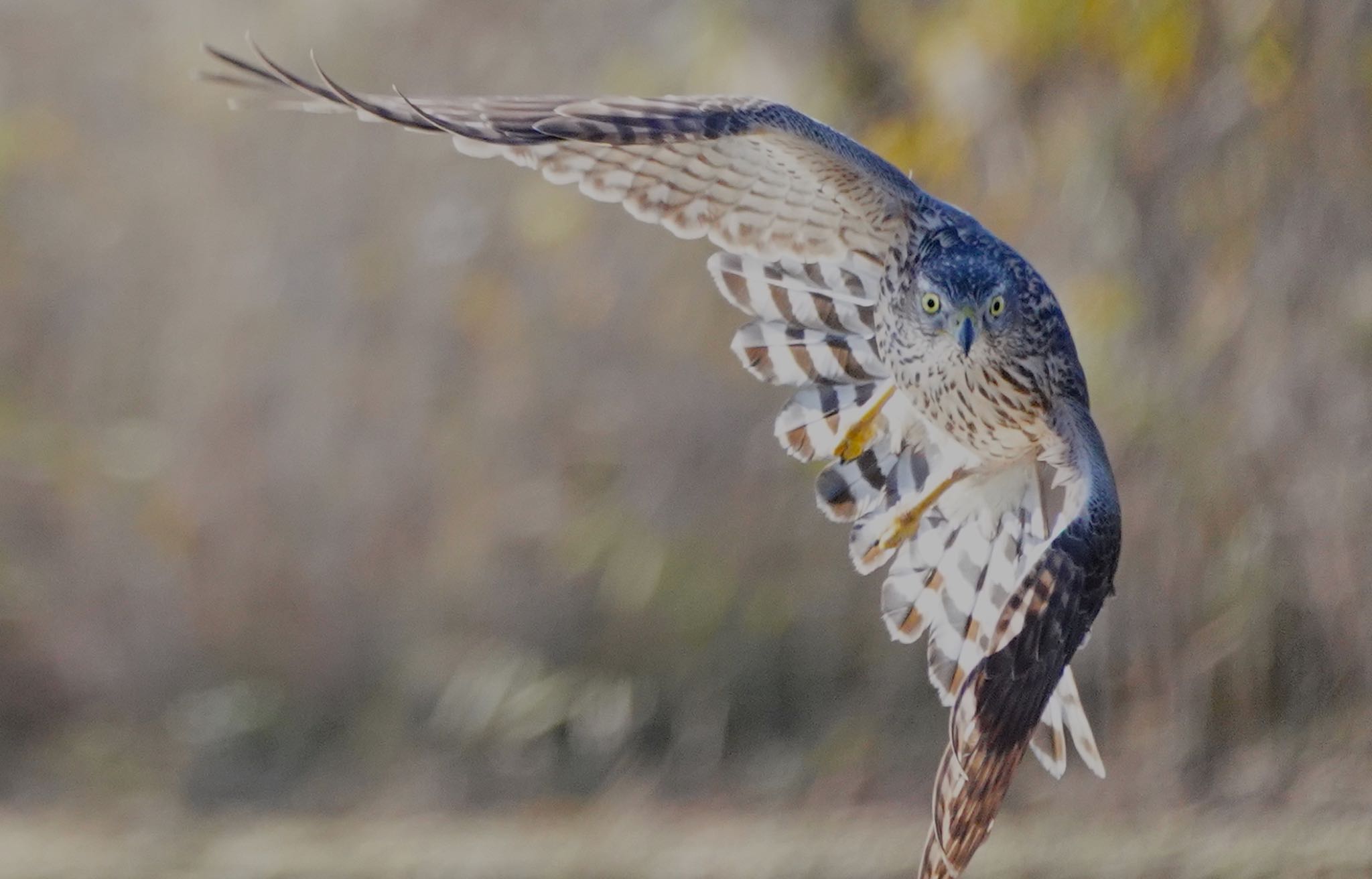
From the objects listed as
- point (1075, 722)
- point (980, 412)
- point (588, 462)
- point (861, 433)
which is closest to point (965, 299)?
point (980, 412)

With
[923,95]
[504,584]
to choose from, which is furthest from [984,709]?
[504,584]

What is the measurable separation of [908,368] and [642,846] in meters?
4.18

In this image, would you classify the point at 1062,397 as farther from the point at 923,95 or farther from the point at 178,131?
the point at 178,131

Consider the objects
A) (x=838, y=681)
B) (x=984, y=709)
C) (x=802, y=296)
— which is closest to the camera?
(x=984, y=709)

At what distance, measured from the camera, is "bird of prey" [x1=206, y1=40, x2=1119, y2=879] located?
133 inches

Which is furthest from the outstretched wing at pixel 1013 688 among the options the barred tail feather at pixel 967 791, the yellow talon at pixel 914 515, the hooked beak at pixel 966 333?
the yellow talon at pixel 914 515

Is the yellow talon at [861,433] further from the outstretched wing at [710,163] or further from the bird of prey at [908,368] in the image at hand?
the outstretched wing at [710,163]

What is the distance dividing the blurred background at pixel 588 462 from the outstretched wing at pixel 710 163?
2.99 metres

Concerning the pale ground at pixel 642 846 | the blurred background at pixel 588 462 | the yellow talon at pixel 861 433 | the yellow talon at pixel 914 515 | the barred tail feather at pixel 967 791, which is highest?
the blurred background at pixel 588 462

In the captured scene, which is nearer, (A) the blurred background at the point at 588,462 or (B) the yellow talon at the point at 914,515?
(B) the yellow talon at the point at 914,515

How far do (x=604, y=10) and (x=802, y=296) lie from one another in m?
5.66

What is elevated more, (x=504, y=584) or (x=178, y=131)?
(x=178, y=131)

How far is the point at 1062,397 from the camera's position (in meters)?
4.23

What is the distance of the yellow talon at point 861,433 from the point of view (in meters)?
4.62
